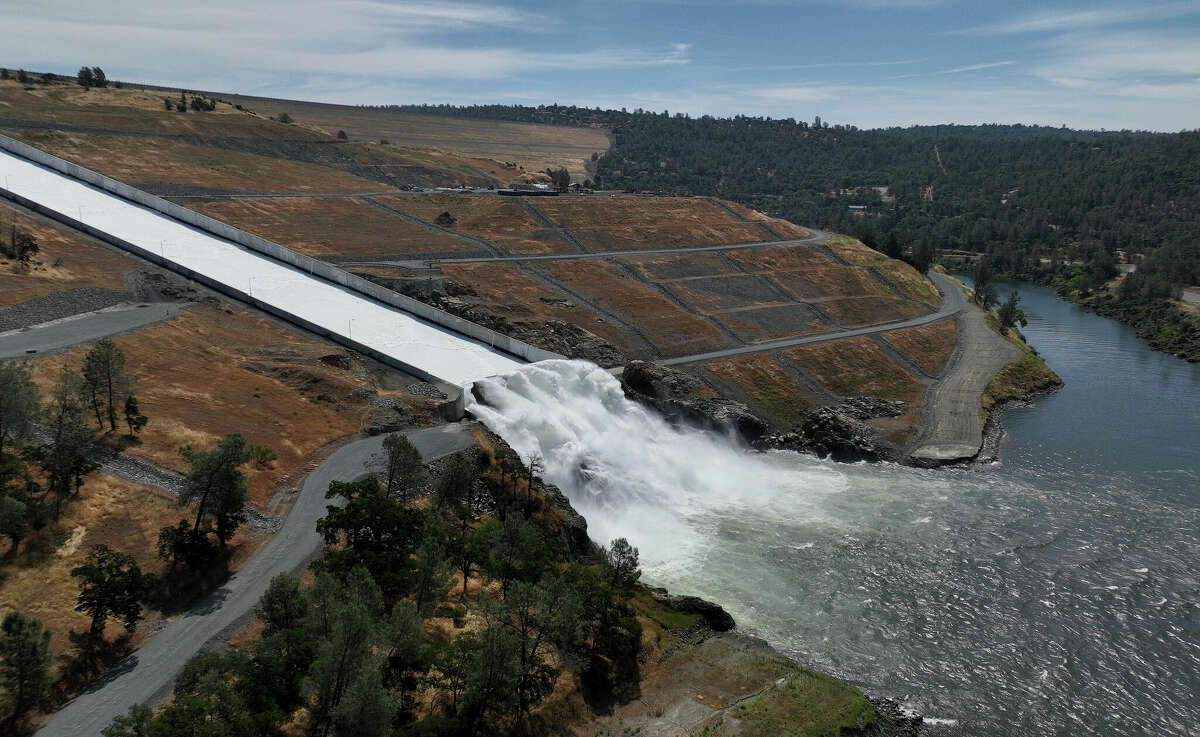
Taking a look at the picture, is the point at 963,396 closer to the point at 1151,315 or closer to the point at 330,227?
the point at 1151,315

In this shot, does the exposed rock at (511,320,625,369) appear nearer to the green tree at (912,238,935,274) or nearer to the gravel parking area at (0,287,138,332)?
the gravel parking area at (0,287,138,332)

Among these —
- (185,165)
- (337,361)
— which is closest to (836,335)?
(337,361)

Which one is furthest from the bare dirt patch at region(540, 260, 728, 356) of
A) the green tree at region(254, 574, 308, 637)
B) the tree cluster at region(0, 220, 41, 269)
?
the green tree at region(254, 574, 308, 637)

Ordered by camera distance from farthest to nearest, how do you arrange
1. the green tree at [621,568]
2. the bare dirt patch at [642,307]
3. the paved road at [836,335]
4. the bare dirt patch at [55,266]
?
the bare dirt patch at [642,307], the paved road at [836,335], the bare dirt patch at [55,266], the green tree at [621,568]

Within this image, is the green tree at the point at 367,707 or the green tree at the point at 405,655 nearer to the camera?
the green tree at the point at 367,707

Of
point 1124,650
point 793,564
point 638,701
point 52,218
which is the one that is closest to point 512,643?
point 638,701

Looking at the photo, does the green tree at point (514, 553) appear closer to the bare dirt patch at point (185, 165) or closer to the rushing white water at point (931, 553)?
the rushing white water at point (931, 553)

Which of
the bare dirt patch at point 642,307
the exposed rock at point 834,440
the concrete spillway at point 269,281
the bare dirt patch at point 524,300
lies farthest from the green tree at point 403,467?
the bare dirt patch at point 642,307
